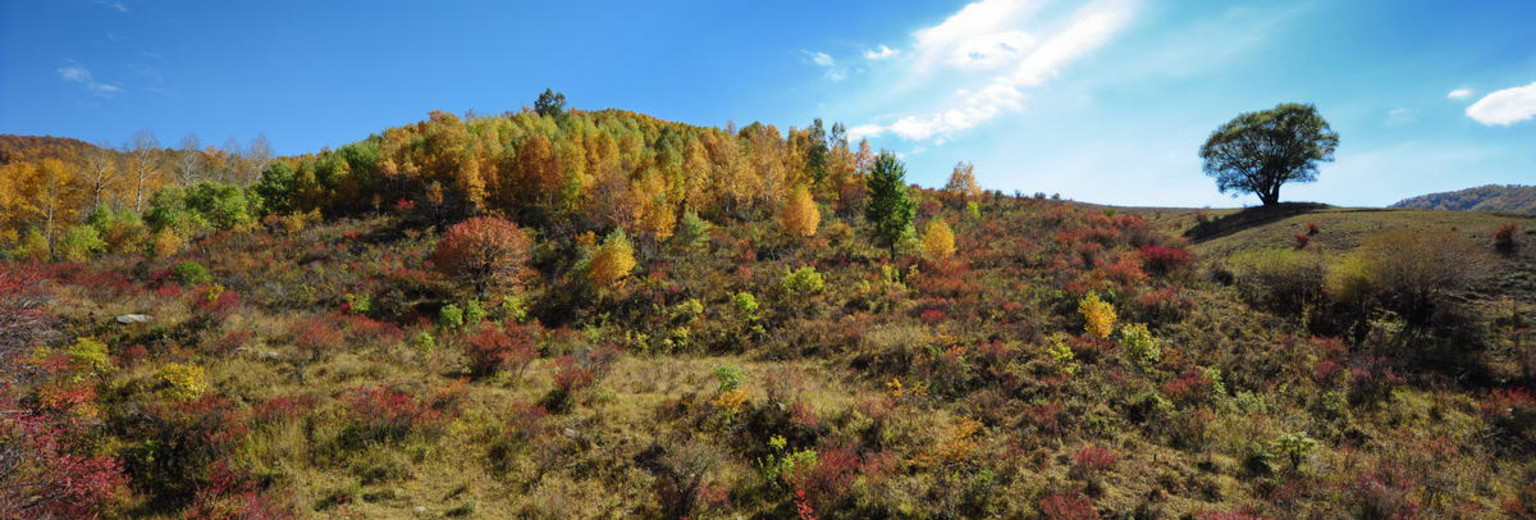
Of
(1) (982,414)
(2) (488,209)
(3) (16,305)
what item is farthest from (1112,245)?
(2) (488,209)

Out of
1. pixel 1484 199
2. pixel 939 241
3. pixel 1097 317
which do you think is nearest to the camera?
pixel 1097 317

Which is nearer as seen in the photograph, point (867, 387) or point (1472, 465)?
point (1472, 465)

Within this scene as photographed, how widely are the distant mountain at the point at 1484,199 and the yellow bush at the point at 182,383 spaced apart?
155 metres

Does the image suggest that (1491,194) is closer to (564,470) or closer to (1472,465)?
(1472,465)

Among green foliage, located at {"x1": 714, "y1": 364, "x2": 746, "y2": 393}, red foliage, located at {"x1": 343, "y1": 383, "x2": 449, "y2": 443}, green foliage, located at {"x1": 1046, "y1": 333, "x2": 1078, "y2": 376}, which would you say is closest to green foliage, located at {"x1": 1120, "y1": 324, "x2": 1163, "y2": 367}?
green foliage, located at {"x1": 1046, "y1": 333, "x2": 1078, "y2": 376}

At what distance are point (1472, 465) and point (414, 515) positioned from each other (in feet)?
82.2

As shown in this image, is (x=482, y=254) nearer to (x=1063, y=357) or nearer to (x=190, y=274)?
(x=190, y=274)

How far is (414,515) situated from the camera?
9.84 m

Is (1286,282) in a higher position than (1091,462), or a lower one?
higher

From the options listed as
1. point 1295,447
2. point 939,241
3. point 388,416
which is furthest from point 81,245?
point 1295,447

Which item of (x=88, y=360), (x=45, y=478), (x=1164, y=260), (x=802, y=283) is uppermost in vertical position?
(x=1164, y=260)

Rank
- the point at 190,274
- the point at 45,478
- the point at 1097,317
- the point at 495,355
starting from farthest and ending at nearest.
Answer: the point at 190,274 → the point at 1097,317 → the point at 495,355 → the point at 45,478

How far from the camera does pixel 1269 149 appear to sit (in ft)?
130

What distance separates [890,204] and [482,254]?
28.2 m
